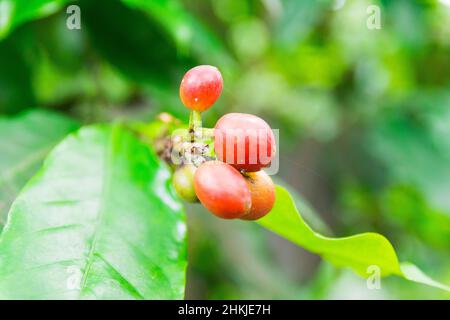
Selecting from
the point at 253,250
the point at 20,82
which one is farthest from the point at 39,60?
the point at 253,250

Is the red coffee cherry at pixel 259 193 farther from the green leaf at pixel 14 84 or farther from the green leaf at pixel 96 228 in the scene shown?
the green leaf at pixel 14 84

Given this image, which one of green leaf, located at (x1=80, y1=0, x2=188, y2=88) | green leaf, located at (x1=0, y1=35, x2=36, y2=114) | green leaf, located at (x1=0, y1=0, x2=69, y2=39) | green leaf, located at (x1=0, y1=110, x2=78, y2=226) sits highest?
green leaf, located at (x1=80, y1=0, x2=188, y2=88)

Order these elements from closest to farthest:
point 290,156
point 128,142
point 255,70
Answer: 1. point 128,142
2. point 290,156
3. point 255,70

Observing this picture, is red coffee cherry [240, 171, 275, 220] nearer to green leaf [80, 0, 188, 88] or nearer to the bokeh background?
the bokeh background

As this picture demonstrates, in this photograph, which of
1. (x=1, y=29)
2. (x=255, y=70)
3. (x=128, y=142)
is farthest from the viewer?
(x=255, y=70)

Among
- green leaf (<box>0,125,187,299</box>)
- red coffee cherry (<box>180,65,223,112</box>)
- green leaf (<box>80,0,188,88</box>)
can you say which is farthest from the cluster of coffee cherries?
green leaf (<box>80,0,188,88</box>)

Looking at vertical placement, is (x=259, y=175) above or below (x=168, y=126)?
below

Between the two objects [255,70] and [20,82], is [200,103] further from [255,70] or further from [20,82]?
[255,70]
